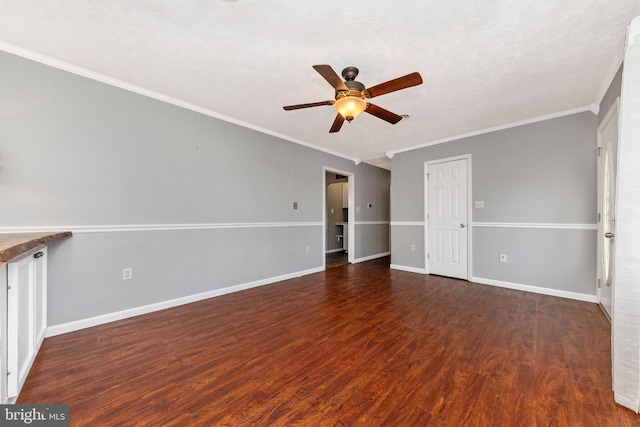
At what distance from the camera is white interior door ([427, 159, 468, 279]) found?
4188mm

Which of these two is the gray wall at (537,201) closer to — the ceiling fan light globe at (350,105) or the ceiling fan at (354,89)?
the ceiling fan at (354,89)

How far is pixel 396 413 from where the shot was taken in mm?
1356

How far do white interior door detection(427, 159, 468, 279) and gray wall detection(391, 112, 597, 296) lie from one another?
176 millimetres

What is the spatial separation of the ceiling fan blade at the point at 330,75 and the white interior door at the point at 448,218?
3.10 m

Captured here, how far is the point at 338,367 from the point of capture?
5.82ft

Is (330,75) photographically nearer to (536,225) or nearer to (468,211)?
(468,211)

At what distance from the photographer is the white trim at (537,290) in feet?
10.3

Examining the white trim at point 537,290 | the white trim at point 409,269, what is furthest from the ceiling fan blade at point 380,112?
the white trim at point 409,269

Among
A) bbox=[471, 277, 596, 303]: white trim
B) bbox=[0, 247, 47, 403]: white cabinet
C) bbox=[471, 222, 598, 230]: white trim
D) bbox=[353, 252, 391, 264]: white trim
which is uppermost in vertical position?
bbox=[471, 222, 598, 230]: white trim

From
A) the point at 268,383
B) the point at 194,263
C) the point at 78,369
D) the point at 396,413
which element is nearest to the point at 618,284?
the point at 396,413

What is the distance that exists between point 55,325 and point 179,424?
189cm

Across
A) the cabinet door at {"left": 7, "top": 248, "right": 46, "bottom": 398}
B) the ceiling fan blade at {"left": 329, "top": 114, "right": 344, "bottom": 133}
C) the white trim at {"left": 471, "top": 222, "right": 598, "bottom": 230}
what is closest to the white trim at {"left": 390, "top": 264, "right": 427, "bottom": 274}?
the white trim at {"left": 471, "top": 222, "right": 598, "bottom": 230}

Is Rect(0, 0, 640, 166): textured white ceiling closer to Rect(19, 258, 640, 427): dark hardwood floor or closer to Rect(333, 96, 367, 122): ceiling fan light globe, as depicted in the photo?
Rect(333, 96, 367, 122): ceiling fan light globe

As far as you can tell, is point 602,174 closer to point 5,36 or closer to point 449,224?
point 449,224
